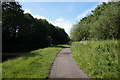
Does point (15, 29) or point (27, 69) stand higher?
point (15, 29)

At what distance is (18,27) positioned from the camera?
29.9 metres

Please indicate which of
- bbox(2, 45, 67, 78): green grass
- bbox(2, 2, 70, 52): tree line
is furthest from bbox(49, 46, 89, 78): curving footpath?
bbox(2, 2, 70, 52): tree line

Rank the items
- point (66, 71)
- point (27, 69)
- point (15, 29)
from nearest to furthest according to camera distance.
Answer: point (66, 71) → point (27, 69) → point (15, 29)

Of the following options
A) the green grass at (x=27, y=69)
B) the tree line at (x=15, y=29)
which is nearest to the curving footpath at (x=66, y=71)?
the green grass at (x=27, y=69)

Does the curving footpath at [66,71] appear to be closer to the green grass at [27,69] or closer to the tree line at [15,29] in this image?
the green grass at [27,69]

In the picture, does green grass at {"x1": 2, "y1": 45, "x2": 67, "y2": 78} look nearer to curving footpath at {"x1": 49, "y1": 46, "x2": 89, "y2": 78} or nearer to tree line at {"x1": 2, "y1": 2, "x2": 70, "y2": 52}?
curving footpath at {"x1": 49, "y1": 46, "x2": 89, "y2": 78}

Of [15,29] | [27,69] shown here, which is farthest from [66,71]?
[15,29]

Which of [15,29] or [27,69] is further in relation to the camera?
[15,29]

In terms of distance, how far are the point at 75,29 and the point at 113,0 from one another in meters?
12.9

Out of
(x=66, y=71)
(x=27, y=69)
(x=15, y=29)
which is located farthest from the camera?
(x=15, y=29)

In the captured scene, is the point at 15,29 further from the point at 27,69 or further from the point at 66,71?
the point at 66,71

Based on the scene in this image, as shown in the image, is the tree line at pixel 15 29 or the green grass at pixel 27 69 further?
the tree line at pixel 15 29

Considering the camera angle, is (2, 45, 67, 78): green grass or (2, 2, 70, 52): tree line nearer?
(2, 45, 67, 78): green grass

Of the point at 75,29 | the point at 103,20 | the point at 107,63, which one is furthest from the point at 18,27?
the point at 107,63
